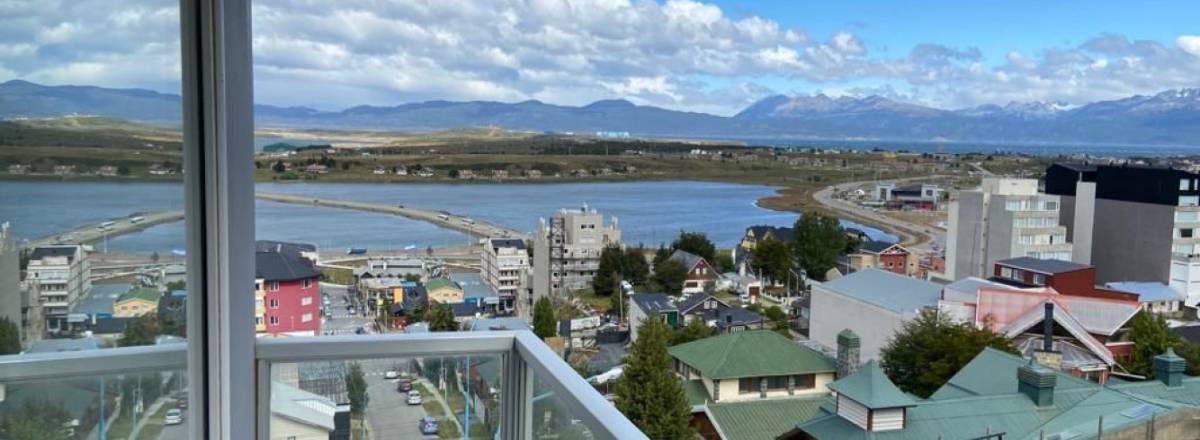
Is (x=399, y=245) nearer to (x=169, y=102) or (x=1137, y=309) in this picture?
(x=169, y=102)

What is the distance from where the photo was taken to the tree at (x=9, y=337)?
2.88 feet

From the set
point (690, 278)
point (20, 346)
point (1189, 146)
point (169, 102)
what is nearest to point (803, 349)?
point (690, 278)

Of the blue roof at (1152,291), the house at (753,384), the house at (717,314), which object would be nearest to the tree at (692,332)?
the house at (717,314)

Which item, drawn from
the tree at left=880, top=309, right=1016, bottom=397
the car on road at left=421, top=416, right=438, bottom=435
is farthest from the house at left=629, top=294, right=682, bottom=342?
the car on road at left=421, top=416, right=438, bottom=435

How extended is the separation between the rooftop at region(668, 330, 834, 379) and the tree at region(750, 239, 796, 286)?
0.98 ft

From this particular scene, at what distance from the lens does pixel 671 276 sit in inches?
147

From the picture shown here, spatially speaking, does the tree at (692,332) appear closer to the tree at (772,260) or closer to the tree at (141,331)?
the tree at (772,260)

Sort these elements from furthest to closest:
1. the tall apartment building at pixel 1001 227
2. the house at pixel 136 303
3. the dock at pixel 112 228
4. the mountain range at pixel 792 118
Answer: the tall apartment building at pixel 1001 227 < the mountain range at pixel 792 118 < the house at pixel 136 303 < the dock at pixel 112 228

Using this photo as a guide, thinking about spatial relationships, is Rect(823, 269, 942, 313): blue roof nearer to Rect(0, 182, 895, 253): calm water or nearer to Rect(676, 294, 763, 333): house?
Rect(0, 182, 895, 253): calm water

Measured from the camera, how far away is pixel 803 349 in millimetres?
3365

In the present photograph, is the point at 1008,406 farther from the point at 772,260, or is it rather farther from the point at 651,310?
the point at 651,310

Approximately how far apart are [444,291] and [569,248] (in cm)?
70

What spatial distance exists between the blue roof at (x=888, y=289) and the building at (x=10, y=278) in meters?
2.87

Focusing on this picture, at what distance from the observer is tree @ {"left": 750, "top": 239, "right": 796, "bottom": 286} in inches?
139
